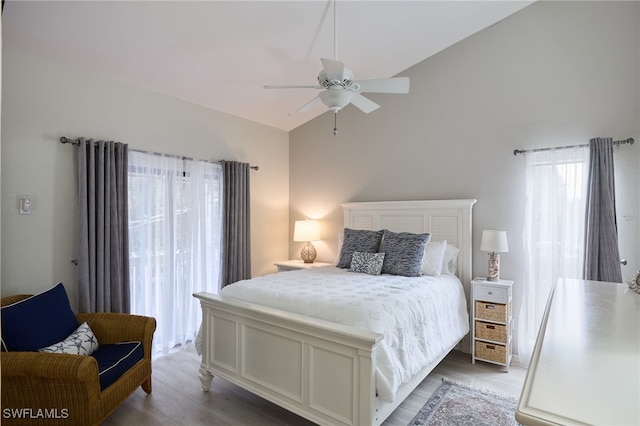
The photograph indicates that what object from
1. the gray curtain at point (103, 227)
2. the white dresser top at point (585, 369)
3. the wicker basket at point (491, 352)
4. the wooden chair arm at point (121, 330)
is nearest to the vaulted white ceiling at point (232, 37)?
the gray curtain at point (103, 227)

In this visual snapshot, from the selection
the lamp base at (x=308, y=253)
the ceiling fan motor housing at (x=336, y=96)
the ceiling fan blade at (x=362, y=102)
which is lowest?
the lamp base at (x=308, y=253)

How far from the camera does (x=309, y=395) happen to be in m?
2.25

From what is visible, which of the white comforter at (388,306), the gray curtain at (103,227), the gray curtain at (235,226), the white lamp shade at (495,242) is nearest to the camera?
the white comforter at (388,306)

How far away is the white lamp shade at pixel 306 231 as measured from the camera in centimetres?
470

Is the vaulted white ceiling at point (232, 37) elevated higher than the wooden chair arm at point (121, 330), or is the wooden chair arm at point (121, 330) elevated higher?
the vaulted white ceiling at point (232, 37)

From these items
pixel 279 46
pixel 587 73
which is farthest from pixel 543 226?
pixel 279 46

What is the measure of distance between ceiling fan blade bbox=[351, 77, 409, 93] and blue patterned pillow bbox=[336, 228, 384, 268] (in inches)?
65.7

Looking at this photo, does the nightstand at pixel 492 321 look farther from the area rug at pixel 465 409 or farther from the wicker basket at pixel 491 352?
the area rug at pixel 465 409

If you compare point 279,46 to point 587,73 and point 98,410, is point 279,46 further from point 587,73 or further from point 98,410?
point 98,410

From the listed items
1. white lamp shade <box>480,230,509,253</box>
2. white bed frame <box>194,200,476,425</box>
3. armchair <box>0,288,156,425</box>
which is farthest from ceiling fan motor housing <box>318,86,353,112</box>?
armchair <box>0,288,156,425</box>

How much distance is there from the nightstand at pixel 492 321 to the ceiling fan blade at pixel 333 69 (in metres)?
2.30

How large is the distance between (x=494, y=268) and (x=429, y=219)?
834 millimetres

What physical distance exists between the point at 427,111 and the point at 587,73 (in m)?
1.46

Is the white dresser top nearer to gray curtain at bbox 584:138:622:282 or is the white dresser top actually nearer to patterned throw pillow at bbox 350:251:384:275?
gray curtain at bbox 584:138:622:282
